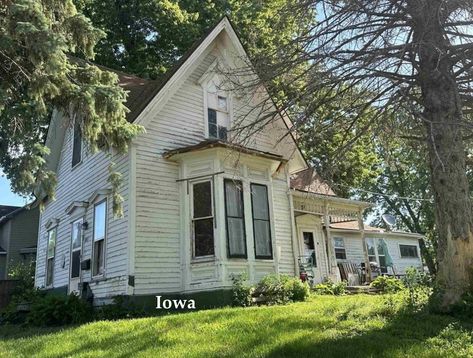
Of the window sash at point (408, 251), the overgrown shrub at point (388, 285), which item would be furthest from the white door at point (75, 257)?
the window sash at point (408, 251)

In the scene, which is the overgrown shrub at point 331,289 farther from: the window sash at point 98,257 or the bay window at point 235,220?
the window sash at point 98,257

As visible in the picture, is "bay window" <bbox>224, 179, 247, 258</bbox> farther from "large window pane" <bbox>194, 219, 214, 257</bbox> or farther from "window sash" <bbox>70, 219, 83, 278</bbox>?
"window sash" <bbox>70, 219, 83, 278</bbox>

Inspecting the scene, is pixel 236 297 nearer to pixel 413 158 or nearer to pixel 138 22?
pixel 413 158

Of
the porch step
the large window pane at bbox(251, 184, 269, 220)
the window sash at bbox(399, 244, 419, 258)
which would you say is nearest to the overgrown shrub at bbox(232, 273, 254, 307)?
the large window pane at bbox(251, 184, 269, 220)

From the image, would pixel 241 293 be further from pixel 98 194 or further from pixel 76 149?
pixel 76 149

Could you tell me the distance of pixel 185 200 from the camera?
1161cm

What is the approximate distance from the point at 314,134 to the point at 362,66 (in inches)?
72.0

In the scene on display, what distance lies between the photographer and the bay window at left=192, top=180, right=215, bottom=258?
11.1 meters

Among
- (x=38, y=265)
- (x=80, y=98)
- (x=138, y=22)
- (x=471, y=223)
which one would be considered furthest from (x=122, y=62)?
(x=471, y=223)

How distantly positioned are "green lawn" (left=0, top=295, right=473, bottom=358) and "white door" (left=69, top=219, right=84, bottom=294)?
4889 mm

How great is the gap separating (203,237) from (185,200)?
42.0 inches

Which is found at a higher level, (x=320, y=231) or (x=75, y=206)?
(x=75, y=206)

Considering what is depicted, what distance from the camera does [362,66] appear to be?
7469 millimetres

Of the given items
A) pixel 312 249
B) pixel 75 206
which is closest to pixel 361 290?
pixel 312 249
